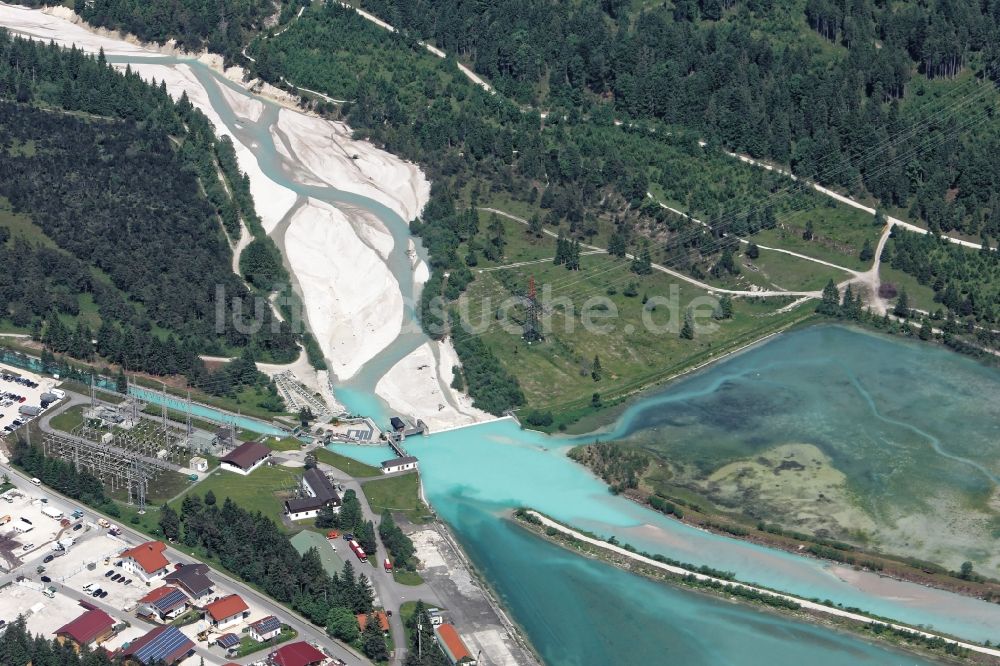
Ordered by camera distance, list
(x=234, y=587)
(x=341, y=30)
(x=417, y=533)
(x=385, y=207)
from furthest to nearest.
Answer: (x=341, y=30) < (x=385, y=207) < (x=417, y=533) < (x=234, y=587)

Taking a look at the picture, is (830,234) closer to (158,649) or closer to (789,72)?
(789,72)

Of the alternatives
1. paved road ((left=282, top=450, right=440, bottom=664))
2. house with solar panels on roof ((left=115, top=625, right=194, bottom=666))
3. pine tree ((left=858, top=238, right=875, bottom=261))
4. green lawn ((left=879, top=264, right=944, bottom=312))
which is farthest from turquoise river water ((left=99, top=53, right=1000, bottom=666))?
pine tree ((left=858, top=238, right=875, bottom=261))

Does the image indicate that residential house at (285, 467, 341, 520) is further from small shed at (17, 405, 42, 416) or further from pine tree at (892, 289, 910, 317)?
pine tree at (892, 289, 910, 317)

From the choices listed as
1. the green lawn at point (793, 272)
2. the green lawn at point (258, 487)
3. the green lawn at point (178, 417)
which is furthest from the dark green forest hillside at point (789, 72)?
the green lawn at point (258, 487)

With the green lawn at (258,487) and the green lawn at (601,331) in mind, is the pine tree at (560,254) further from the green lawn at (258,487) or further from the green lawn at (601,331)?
the green lawn at (258,487)

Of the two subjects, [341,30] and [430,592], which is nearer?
[430,592]

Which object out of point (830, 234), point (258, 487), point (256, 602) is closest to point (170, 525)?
point (258, 487)

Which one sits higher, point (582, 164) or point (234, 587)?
point (582, 164)

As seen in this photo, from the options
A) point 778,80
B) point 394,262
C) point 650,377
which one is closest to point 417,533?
point 650,377

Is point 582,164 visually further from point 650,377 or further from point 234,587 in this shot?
point 234,587
